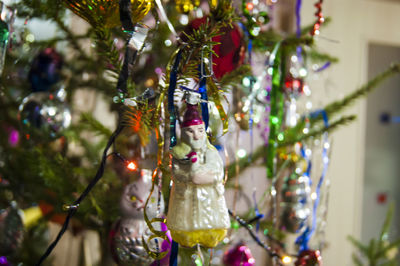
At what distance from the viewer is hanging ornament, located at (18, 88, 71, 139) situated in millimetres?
645

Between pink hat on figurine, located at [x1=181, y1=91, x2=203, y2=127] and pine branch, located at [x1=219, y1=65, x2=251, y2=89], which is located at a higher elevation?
pine branch, located at [x1=219, y1=65, x2=251, y2=89]

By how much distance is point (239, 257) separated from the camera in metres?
0.61

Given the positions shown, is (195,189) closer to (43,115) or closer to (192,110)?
(192,110)

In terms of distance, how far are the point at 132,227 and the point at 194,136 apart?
Result: 20 cm

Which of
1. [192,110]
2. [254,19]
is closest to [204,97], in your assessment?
[192,110]

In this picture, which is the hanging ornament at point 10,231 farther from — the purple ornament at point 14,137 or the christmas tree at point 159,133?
the purple ornament at point 14,137

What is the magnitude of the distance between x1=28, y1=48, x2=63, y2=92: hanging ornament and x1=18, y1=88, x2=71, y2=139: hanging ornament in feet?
0.11

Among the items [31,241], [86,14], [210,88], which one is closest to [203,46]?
[210,88]

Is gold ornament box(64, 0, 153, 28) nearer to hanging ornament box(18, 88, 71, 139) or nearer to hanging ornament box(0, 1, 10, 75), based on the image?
hanging ornament box(0, 1, 10, 75)

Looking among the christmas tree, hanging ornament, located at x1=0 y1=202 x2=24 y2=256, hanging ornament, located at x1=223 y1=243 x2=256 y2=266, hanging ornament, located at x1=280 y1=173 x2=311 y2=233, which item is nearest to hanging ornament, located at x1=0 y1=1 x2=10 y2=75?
the christmas tree

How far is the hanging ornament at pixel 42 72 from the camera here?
0.72 metres

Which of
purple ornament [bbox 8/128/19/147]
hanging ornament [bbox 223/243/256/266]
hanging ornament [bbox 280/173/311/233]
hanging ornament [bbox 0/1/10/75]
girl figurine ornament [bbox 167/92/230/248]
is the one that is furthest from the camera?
purple ornament [bbox 8/128/19/147]

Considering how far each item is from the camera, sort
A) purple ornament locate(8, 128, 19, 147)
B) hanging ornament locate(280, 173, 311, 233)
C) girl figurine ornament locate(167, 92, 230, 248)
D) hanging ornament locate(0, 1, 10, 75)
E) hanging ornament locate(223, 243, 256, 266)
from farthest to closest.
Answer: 1. purple ornament locate(8, 128, 19, 147)
2. hanging ornament locate(280, 173, 311, 233)
3. hanging ornament locate(223, 243, 256, 266)
4. hanging ornament locate(0, 1, 10, 75)
5. girl figurine ornament locate(167, 92, 230, 248)

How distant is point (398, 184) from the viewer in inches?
67.2
